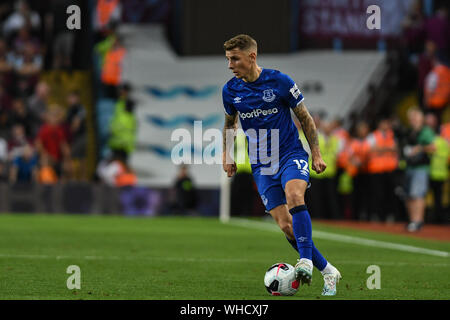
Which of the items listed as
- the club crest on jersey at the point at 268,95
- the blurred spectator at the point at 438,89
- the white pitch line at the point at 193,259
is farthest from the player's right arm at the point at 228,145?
the blurred spectator at the point at 438,89

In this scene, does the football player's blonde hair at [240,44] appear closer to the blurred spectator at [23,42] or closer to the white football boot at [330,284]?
the white football boot at [330,284]

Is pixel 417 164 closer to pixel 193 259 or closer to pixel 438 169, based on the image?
pixel 438 169

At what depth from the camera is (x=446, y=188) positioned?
21250 mm

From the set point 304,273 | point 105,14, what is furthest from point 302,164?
point 105,14

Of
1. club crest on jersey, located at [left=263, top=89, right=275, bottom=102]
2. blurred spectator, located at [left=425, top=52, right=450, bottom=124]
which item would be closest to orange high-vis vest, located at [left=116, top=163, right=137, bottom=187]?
blurred spectator, located at [left=425, top=52, right=450, bottom=124]

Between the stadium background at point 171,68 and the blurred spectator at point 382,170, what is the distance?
300 cm

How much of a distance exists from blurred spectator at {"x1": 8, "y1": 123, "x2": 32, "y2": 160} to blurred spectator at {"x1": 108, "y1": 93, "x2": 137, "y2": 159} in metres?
2.57

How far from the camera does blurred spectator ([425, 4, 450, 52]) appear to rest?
970 inches

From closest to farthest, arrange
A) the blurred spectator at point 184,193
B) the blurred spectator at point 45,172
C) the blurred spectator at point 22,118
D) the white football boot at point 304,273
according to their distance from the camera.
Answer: the white football boot at point 304,273
the blurred spectator at point 184,193
the blurred spectator at point 45,172
the blurred spectator at point 22,118

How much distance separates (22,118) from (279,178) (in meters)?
17.5

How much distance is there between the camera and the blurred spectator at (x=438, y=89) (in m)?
22.7

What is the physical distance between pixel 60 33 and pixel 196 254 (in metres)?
17.6

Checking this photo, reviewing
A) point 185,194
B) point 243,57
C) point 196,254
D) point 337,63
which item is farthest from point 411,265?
point 337,63

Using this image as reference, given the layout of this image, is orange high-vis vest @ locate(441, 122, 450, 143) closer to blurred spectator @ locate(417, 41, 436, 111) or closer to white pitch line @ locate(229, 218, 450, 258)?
blurred spectator @ locate(417, 41, 436, 111)
